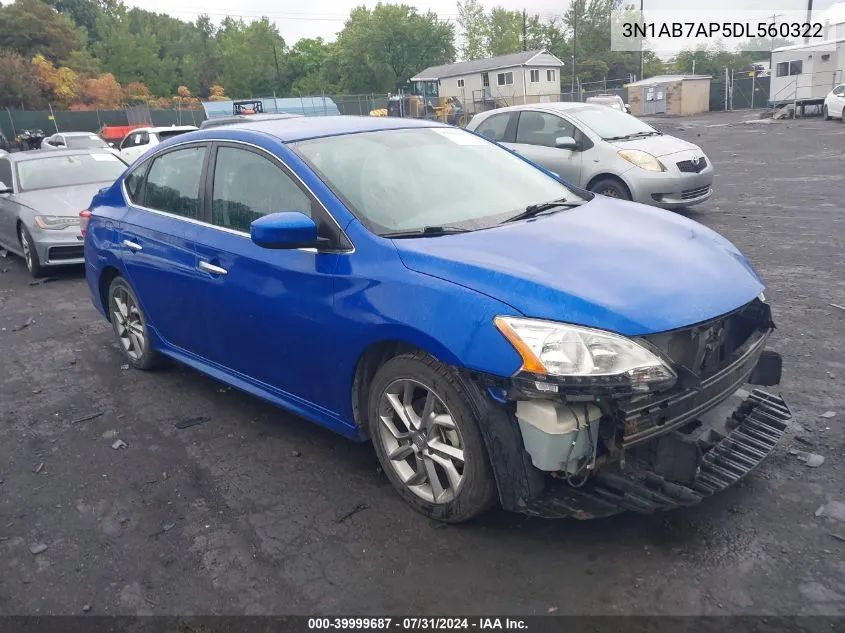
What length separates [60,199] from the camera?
9.30m

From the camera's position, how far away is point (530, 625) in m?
2.57

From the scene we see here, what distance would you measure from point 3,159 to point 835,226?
11.7m

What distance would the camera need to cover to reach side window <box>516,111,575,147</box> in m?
10.5

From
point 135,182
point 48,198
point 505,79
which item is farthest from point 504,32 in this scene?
point 135,182

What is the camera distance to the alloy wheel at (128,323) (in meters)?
5.34

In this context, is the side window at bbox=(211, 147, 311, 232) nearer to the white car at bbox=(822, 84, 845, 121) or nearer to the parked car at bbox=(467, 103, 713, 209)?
the parked car at bbox=(467, 103, 713, 209)

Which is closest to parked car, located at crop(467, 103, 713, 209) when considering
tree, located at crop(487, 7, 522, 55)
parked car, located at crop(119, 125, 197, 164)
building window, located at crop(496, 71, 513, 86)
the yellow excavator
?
parked car, located at crop(119, 125, 197, 164)

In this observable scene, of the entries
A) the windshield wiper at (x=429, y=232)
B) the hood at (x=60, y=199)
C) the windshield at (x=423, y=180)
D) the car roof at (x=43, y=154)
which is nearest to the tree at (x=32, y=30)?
the car roof at (x=43, y=154)

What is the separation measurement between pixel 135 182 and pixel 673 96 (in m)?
49.1

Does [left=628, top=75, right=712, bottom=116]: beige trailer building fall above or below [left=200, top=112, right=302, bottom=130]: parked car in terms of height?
above

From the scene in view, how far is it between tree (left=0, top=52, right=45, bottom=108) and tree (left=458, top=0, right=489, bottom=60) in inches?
2249

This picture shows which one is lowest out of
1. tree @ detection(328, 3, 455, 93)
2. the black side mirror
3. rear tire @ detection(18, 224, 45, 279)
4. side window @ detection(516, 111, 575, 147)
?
rear tire @ detection(18, 224, 45, 279)

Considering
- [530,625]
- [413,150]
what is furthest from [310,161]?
[530,625]

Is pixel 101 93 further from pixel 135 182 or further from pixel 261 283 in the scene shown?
pixel 261 283
